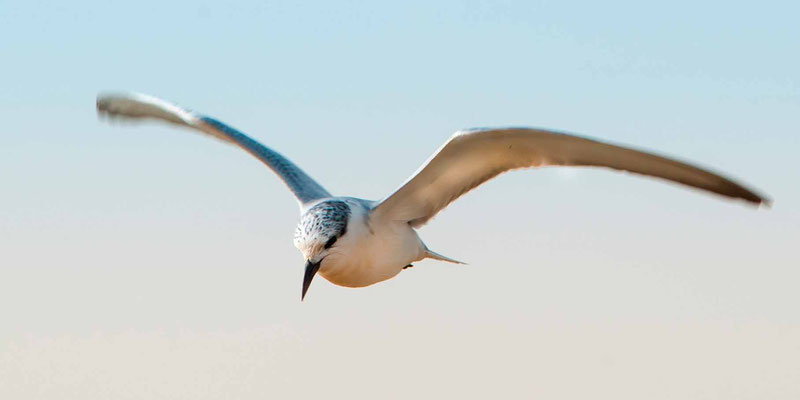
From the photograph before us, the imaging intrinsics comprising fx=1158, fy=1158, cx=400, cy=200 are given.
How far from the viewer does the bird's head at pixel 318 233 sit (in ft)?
31.7

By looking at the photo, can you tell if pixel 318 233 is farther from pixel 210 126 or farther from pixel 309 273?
pixel 210 126

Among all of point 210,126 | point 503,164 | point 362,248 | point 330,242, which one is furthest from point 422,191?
point 210,126

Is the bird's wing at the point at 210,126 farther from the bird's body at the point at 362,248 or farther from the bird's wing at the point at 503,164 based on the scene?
the bird's wing at the point at 503,164

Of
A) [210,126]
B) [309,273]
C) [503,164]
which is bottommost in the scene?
[309,273]

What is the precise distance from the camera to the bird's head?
9.66 metres

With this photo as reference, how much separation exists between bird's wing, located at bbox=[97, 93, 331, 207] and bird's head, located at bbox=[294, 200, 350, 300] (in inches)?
47.2

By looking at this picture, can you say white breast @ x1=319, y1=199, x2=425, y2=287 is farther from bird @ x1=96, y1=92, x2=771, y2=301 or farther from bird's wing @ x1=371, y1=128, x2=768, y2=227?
bird's wing @ x1=371, y1=128, x2=768, y2=227

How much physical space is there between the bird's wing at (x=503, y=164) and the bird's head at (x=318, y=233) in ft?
2.58

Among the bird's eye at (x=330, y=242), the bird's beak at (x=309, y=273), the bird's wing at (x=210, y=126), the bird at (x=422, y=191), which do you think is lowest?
the bird's beak at (x=309, y=273)

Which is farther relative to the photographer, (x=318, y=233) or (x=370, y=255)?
(x=370, y=255)

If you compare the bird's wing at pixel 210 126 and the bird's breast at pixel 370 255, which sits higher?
the bird's wing at pixel 210 126

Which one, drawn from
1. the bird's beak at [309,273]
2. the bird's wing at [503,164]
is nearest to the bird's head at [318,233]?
the bird's beak at [309,273]

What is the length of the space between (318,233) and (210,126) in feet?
11.7

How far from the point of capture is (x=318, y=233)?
9680 millimetres
